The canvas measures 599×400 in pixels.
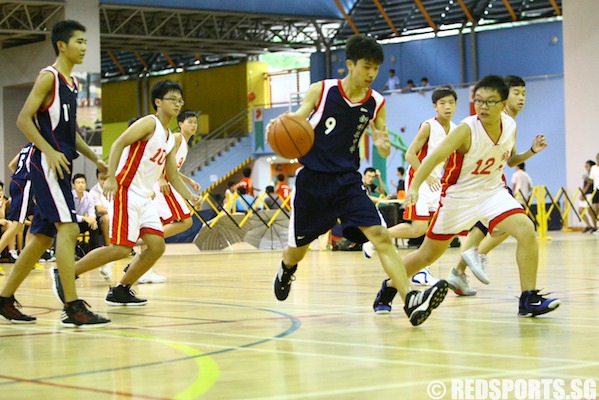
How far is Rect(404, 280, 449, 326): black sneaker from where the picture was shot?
20.0 ft

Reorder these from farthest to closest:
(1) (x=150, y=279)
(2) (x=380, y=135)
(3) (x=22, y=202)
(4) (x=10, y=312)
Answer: (1) (x=150, y=279) < (3) (x=22, y=202) < (4) (x=10, y=312) < (2) (x=380, y=135)

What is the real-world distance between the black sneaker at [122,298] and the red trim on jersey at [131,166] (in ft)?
2.82

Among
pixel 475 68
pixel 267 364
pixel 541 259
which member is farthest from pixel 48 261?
pixel 475 68

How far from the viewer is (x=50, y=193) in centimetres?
661

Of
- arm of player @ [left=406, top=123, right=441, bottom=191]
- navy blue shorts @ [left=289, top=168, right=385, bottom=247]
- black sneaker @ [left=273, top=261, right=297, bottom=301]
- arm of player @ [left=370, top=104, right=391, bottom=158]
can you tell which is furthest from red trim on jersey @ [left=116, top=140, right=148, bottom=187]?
arm of player @ [left=406, top=123, right=441, bottom=191]

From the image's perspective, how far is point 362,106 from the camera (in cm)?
694

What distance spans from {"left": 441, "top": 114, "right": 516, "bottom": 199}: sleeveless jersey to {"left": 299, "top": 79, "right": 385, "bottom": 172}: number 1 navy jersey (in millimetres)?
803

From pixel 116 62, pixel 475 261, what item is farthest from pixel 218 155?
pixel 475 261

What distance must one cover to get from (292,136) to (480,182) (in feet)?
4.95

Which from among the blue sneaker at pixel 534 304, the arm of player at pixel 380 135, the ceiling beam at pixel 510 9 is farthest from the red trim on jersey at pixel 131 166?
the ceiling beam at pixel 510 9

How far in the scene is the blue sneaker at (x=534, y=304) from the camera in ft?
21.7

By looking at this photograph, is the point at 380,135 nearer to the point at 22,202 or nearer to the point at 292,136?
the point at 292,136

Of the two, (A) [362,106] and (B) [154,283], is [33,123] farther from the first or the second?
(B) [154,283]

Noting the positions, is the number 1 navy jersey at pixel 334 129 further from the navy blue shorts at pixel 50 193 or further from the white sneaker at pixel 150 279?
the white sneaker at pixel 150 279
